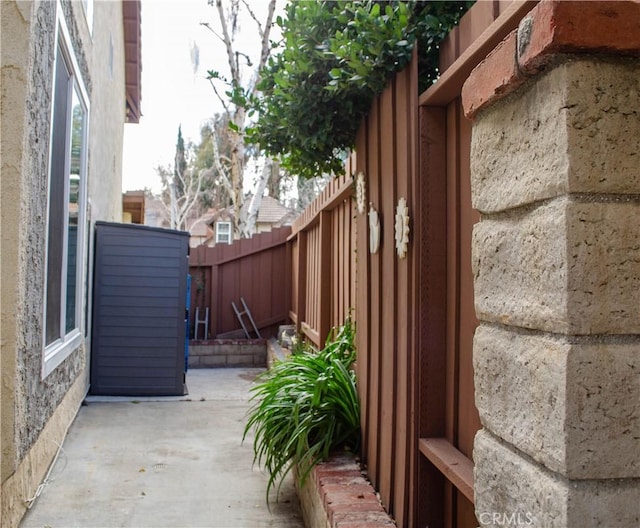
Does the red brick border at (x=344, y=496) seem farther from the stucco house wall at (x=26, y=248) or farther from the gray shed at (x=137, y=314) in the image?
the gray shed at (x=137, y=314)

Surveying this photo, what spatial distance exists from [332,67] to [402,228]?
0.96 meters

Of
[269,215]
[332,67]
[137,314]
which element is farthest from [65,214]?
[269,215]

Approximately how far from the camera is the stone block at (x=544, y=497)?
3.36 ft

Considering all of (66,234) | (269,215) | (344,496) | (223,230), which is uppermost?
(269,215)

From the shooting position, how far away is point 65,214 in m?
4.85

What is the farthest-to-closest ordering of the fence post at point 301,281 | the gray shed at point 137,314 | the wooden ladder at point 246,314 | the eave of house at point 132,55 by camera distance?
the wooden ladder at point 246,314
the eave of house at point 132,55
the fence post at point 301,281
the gray shed at point 137,314

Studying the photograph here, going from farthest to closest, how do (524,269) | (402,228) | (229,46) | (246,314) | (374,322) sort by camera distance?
(229,46) < (246,314) < (374,322) < (402,228) < (524,269)

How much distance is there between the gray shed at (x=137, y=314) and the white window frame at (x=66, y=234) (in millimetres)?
778

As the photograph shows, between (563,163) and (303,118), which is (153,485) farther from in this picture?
(563,163)

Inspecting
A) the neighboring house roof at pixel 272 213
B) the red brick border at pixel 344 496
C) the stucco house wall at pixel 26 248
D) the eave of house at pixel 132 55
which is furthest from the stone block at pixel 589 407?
the neighboring house roof at pixel 272 213

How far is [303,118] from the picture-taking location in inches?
124

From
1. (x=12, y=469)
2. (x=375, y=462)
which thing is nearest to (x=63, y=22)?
(x=12, y=469)

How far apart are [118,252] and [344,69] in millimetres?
5308

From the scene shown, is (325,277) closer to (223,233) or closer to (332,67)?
(332,67)
